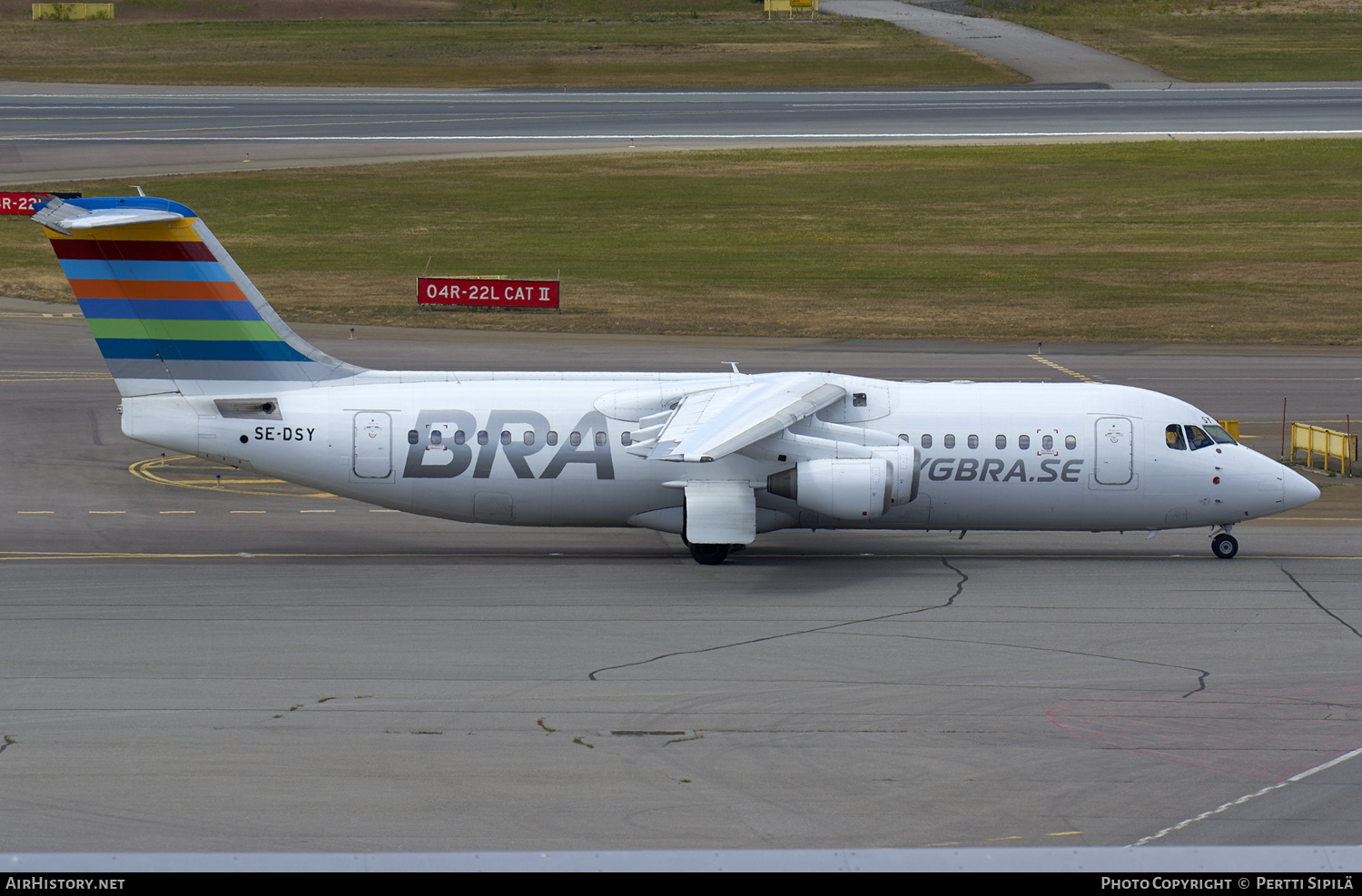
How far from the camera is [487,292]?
58156mm

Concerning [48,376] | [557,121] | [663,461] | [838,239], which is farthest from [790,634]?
[557,121]

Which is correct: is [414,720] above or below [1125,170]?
below

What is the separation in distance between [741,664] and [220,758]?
7.79 meters

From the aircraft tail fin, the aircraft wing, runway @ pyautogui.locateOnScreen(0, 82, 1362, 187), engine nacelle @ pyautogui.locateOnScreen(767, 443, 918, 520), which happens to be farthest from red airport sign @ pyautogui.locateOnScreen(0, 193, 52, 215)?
engine nacelle @ pyautogui.locateOnScreen(767, 443, 918, 520)

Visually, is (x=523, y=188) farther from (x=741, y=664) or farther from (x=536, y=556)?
(x=741, y=664)

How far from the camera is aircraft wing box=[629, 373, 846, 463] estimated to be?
25.0m

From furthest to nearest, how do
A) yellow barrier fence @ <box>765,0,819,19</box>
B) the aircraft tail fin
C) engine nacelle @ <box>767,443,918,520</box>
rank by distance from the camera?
yellow barrier fence @ <box>765,0,819,19</box>
the aircraft tail fin
engine nacelle @ <box>767,443,918,520</box>

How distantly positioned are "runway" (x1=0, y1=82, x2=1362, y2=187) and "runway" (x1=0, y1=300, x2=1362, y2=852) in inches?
2099

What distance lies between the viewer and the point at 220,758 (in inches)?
689

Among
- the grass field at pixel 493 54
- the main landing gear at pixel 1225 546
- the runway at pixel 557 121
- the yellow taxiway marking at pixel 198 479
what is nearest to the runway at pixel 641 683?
the yellow taxiway marking at pixel 198 479

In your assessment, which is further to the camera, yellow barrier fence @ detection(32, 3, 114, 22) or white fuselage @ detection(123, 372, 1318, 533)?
yellow barrier fence @ detection(32, 3, 114, 22)

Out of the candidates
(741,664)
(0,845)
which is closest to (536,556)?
(741,664)

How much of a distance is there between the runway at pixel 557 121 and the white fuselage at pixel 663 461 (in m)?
54.5

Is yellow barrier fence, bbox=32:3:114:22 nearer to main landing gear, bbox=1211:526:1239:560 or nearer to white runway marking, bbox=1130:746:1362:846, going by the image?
main landing gear, bbox=1211:526:1239:560
